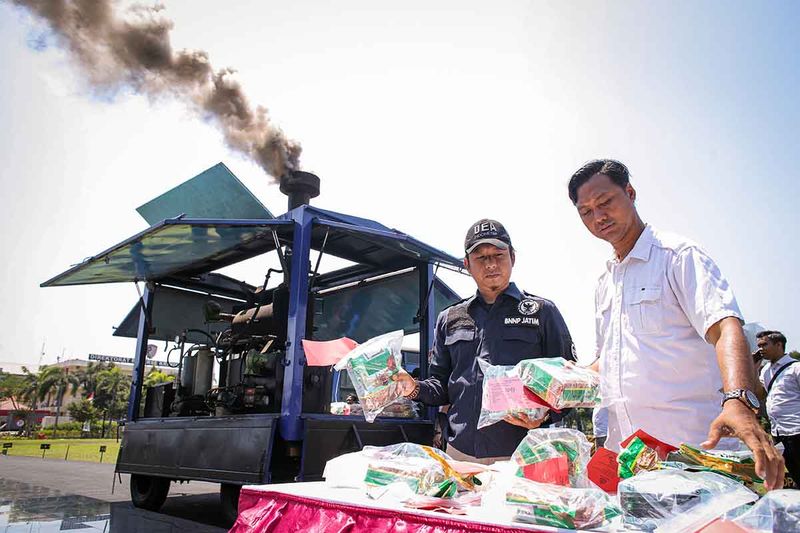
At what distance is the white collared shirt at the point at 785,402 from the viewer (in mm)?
4941

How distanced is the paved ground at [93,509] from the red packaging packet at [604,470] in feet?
17.5

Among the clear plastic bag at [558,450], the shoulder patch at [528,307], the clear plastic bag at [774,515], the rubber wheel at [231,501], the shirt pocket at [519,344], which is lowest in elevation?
the rubber wheel at [231,501]

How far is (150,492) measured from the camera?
6.80 m

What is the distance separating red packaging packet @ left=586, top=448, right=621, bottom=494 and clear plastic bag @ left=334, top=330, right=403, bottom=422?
0.74 m

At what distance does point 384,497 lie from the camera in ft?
4.74

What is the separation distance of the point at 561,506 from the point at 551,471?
0.66 ft

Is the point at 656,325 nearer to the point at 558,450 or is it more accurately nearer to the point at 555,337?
the point at 555,337

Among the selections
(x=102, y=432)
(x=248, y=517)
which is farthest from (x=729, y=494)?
(x=102, y=432)

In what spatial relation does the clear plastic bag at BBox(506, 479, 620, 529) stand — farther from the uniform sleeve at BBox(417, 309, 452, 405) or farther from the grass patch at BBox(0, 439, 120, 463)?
the grass patch at BBox(0, 439, 120, 463)

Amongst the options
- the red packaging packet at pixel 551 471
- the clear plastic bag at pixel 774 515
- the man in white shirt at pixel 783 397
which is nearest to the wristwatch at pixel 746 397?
the clear plastic bag at pixel 774 515

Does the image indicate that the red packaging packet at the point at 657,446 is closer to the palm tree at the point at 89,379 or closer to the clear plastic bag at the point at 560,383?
the clear plastic bag at the point at 560,383

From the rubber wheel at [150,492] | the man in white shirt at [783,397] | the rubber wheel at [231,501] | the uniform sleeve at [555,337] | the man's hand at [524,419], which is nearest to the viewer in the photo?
the man's hand at [524,419]

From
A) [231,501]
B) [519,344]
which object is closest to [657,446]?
[519,344]

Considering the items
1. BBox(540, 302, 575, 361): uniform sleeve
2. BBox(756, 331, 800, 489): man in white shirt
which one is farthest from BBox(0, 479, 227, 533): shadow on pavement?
BBox(756, 331, 800, 489): man in white shirt
